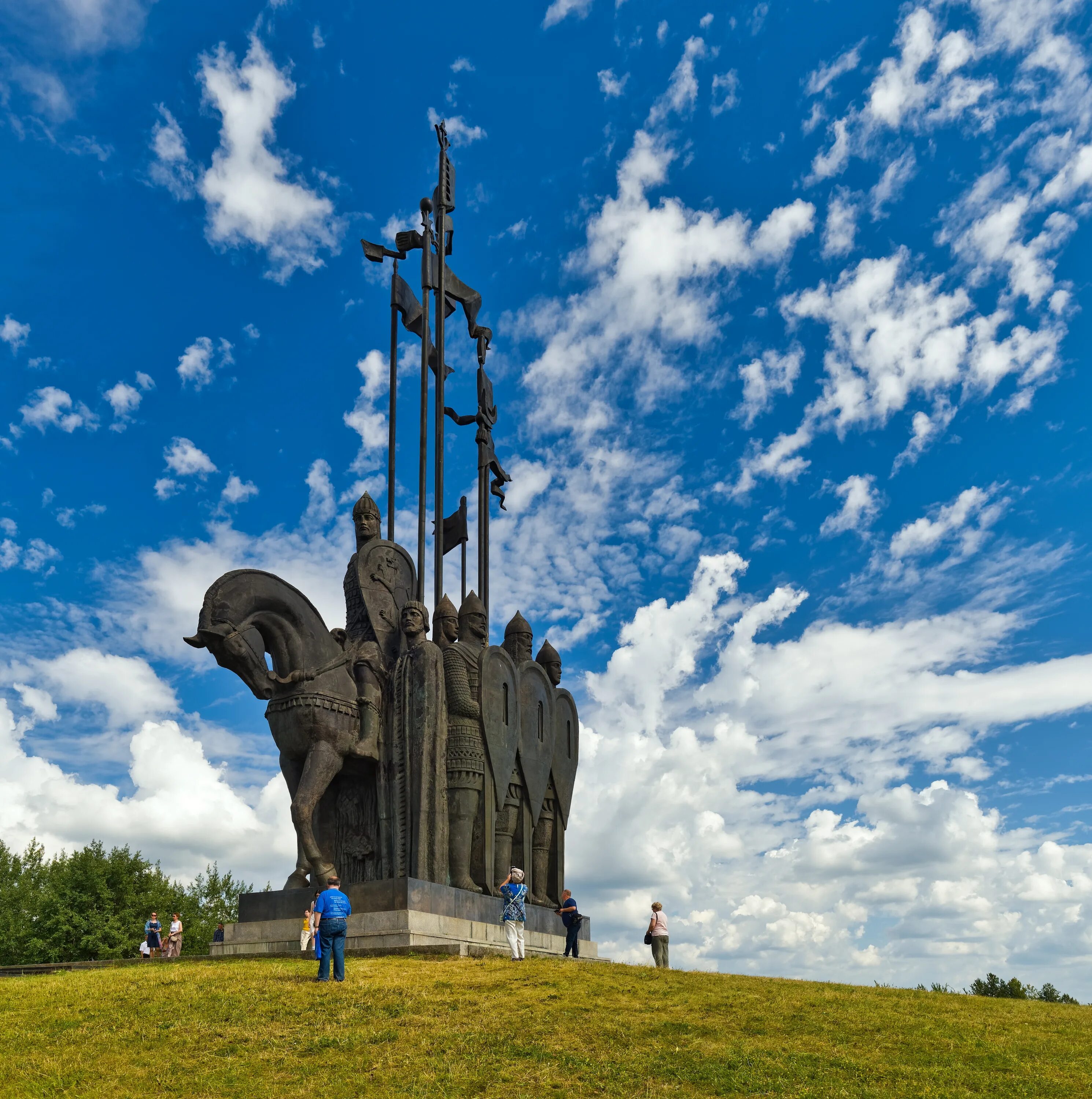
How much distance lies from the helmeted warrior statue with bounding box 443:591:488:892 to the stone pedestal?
0.69 m

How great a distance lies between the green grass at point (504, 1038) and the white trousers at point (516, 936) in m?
1.37

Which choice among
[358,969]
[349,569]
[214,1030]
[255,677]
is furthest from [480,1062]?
[349,569]

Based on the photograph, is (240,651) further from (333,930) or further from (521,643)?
(521,643)

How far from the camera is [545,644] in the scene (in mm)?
21422

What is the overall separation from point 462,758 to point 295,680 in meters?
2.90

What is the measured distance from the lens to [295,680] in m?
16.0

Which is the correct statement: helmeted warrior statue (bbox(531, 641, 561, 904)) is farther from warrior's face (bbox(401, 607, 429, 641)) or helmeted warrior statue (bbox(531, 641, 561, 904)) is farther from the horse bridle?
the horse bridle

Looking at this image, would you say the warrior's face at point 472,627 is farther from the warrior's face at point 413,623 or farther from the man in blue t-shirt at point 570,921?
the man in blue t-shirt at point 570,921

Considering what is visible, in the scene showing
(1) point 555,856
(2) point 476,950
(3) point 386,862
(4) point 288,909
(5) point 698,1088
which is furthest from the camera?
(1) point 555,856

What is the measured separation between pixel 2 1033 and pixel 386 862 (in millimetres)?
6572

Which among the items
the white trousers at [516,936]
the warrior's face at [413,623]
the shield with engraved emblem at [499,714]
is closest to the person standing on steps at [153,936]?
the shield with engraved emblem at [499,714]

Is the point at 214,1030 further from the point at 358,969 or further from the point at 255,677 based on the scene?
the point at 255,677

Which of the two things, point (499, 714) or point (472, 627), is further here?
point (472, 627)

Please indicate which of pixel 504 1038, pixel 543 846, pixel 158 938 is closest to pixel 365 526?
pixel 543 846
